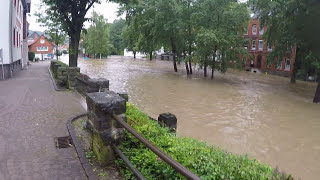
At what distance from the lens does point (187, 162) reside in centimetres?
357

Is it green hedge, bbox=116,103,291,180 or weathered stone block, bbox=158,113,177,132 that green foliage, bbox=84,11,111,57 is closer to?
weathered stone block, bbox=158,113,177,132

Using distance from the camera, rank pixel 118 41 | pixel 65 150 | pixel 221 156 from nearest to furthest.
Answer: pixel 221 156
pixel 65 150
pixel 118 41

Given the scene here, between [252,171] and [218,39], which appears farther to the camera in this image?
[218,39]

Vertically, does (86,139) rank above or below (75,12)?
below

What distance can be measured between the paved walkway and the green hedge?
3.43 feet

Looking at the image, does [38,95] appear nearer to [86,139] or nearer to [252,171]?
[86,139]

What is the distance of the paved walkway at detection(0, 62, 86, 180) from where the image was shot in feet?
15.5

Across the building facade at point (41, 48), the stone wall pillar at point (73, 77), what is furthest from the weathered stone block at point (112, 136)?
the building facade at point (41, 48)

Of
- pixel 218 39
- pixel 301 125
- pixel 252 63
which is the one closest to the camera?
pixel 301 125

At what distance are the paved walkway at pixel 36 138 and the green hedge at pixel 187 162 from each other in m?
1.04

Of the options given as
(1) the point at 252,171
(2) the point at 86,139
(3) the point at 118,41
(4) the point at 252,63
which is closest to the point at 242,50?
(4) the point at 252,63

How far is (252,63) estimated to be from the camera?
153ft

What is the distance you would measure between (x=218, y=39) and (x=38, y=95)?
60.6 ft

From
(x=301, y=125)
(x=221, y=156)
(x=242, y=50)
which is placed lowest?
(x=301, y=125)
